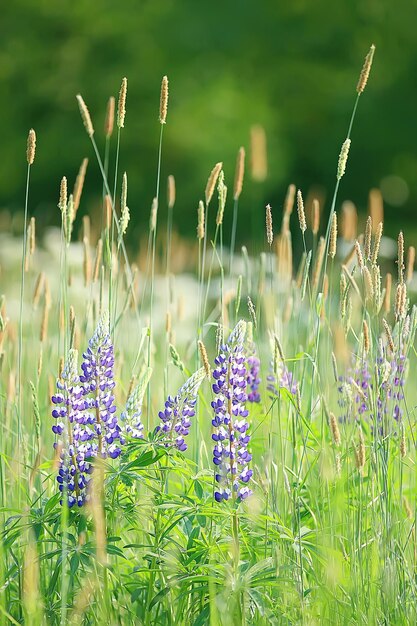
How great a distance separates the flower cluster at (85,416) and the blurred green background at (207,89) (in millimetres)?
10033

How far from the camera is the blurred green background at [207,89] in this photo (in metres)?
12.2

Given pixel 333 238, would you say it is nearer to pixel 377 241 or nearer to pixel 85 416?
pixel 377 241

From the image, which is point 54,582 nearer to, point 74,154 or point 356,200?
point 74,154

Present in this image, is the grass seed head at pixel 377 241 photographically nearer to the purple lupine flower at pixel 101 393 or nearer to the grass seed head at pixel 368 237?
the grass seed head at pixel 368 237

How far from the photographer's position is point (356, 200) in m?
13.6

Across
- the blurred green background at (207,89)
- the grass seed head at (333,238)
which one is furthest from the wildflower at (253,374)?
the blurred green background at (207,89)

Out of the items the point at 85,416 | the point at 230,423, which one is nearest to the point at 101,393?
the point at 85,416

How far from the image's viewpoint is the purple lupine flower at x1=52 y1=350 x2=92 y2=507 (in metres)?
1.99

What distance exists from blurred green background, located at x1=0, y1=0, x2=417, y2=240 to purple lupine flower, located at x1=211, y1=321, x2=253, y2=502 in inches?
399

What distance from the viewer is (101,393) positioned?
205 centimetres

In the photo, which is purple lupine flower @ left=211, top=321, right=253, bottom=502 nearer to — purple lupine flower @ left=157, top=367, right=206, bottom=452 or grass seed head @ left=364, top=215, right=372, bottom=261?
purple lupine flower @ left=157, top=367, right=206, bottom=452

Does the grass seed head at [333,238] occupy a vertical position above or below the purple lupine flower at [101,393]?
above

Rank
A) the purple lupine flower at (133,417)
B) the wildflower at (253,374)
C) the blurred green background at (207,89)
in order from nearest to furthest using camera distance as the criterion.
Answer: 1. the purple lupine flower at (133,417)
2. the wildflower at (253,374)
3. the blurred green background at (207,89)

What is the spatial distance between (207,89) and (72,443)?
10.6 metres
